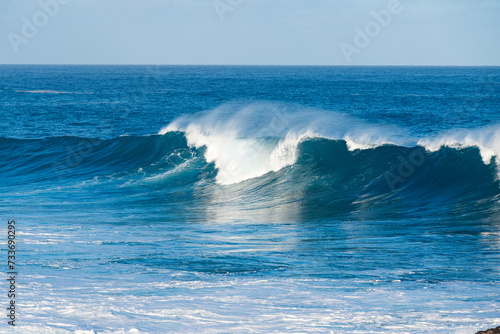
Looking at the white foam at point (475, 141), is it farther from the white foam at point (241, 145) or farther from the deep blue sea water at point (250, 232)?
A: the white foam at point (241, 145)

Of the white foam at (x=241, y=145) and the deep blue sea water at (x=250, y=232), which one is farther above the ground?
the white foam at (x=241, y=145)

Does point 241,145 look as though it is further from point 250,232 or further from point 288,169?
point 250,232

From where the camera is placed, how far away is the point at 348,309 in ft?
17.9

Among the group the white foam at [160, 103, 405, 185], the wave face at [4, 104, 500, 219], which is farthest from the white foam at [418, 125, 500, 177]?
the white foam at [160, 103, 405, 185]

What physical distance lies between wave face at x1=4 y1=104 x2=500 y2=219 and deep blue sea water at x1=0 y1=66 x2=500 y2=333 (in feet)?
0.22

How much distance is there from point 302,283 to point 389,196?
693 cm

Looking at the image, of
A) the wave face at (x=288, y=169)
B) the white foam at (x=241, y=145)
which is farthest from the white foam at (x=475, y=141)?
the white foam at (x=241, y=145)

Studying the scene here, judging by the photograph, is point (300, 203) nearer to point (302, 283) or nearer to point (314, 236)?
point (314, 236)

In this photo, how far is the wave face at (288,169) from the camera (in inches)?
490

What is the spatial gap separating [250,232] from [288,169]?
257 inches

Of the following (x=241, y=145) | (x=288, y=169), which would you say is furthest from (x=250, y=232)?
(x=241, y=145)

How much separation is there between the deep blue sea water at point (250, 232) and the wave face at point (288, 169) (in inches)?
2.6

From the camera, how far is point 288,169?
15812 millimetres

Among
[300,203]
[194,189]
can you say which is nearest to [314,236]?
[300,203]
